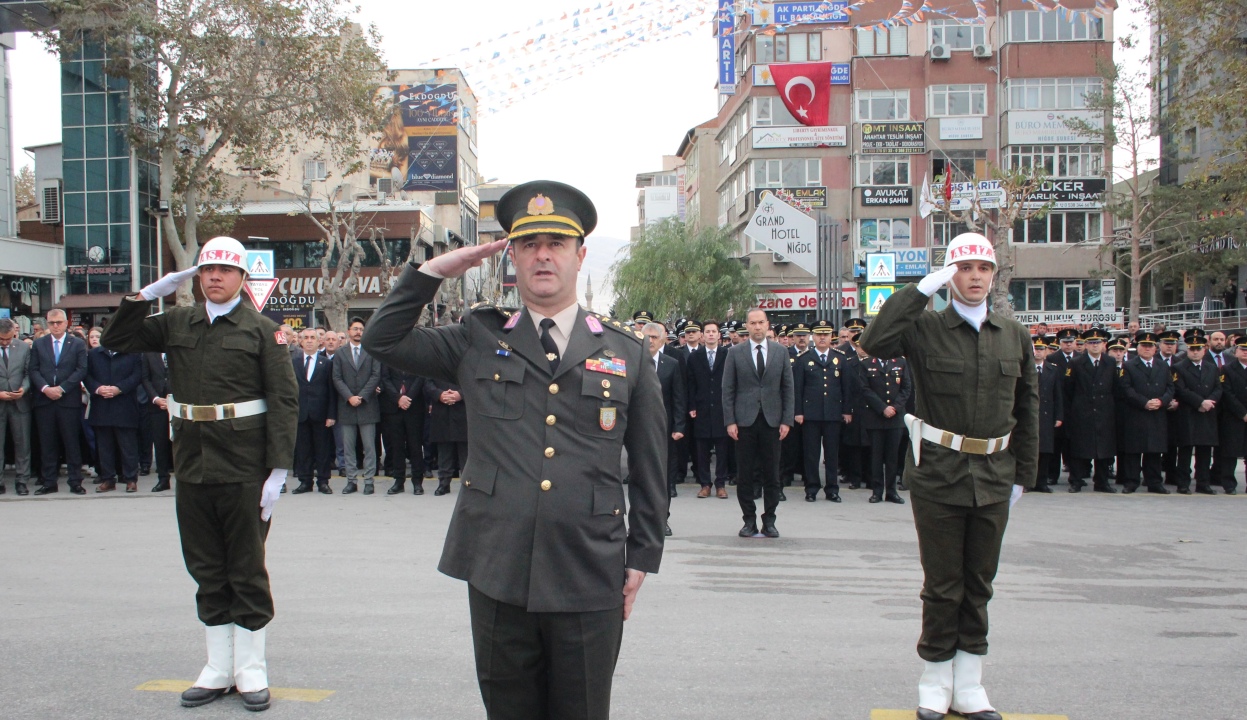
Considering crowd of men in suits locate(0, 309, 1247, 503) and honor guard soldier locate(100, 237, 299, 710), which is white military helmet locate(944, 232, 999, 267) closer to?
honor guard soldier locate(100, 237, 299, 710)

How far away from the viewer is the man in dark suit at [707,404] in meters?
13.3

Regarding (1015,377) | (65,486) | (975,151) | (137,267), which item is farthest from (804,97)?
(1015,377)

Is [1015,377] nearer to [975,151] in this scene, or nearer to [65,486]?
[65,486]

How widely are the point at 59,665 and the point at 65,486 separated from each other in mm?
9066

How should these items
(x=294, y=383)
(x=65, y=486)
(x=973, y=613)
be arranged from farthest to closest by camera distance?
(x=65, y=486)
(x=294, y=383)
(x=973, y=613)

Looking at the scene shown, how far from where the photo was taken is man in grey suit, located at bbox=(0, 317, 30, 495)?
1234cm

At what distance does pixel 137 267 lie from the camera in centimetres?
4088

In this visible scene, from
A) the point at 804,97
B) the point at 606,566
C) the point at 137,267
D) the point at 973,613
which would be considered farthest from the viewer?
the point at 804,97

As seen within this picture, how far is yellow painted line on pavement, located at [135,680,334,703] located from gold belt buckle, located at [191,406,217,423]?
136 centimetres

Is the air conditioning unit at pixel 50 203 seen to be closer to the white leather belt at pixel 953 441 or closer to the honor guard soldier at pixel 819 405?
the honor guard soldier at pixel 819 405

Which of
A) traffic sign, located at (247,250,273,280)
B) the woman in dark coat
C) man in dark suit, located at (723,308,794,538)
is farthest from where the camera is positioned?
traffic sign, located at (247,250,273,280)

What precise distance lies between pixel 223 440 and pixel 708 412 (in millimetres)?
9014

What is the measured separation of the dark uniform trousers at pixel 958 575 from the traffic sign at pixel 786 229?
1273 centimetres

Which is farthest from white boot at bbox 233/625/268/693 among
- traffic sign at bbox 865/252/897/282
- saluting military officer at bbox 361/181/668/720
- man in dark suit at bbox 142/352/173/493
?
traffic sign at bbox 865/252/897/282
